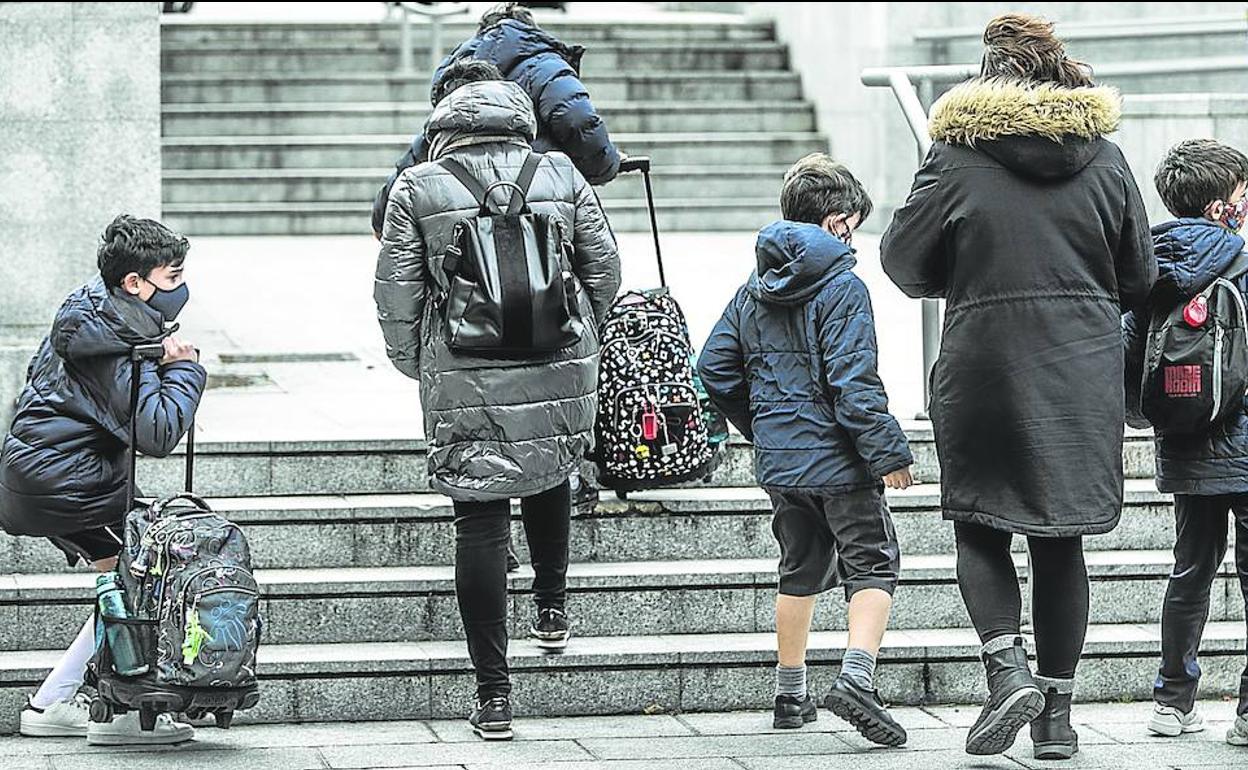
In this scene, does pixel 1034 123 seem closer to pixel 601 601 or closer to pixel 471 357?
pixel 471 357

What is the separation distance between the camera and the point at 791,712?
598 centimetres

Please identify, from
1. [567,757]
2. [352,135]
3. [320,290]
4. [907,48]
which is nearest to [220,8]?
[352,135]

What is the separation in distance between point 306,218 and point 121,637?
918 cm

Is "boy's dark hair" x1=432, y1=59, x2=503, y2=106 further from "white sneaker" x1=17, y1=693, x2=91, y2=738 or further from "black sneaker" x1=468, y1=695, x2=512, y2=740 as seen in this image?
"white sneaker" x1=17, y1=693, x2=91, y2=738

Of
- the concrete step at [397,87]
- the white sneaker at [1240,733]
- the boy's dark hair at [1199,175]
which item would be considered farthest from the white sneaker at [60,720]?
the concrete step at [397,87]

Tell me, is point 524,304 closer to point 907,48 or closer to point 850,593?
point 850,593

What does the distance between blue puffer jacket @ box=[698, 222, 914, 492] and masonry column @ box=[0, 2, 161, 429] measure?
2.77m

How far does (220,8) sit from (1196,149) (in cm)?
1424

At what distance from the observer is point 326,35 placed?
16.6 meters

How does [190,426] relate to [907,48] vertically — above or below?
below

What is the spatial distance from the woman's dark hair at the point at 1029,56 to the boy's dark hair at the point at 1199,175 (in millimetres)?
412

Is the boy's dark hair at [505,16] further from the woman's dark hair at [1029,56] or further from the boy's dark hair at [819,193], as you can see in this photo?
the woman's dark hair at [1029,56]

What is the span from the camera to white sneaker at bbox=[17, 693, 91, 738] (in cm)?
579

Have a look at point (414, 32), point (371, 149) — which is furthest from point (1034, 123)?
point (414, 32)
